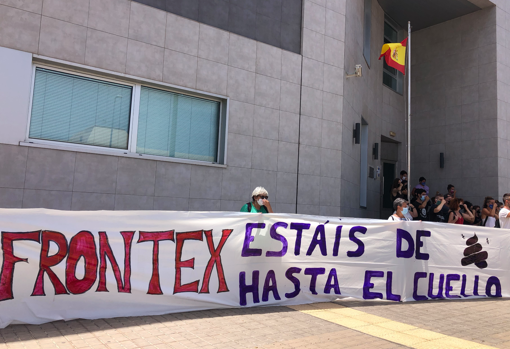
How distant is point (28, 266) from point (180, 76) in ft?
17.1

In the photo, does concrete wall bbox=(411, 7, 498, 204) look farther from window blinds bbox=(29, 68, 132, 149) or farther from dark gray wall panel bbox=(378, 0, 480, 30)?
window blinds bbox=(29, 68, 132, 149)

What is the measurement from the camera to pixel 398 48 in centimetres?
1313

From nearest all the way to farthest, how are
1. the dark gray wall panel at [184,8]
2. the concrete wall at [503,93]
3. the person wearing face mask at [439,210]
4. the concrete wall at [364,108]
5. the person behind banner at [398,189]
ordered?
1. the dark gray wall panel at [184,8]
2. the person wearing face mask at [439,210]
3. the concrete wall at [364,108]
4. the person behind banner at [398,189]
5. the concrete wall at [503,93]

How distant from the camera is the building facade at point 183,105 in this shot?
306 inches

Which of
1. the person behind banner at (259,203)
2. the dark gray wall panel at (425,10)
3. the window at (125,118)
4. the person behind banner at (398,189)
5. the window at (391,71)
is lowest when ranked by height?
the person behind banner at (259,203)

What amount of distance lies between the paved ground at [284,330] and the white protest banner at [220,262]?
25 cm

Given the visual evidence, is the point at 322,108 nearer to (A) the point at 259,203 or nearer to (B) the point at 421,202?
(B) the point at 421,202

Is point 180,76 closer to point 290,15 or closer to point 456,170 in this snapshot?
point 290,15

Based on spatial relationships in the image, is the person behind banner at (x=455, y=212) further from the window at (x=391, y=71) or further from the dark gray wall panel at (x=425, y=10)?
the dark gray wall panel at (x=425, y=10)

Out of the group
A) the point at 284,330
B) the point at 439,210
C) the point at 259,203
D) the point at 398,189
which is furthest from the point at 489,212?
the point at 284,330

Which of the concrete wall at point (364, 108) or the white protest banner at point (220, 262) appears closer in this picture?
the white protest banner at point (220, 262)

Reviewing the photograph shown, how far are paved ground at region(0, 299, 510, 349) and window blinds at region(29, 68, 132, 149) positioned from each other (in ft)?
13.0

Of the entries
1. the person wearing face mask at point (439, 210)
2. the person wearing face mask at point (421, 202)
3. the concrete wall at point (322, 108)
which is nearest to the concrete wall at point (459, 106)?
the person wearing face mask at point (421, 202)

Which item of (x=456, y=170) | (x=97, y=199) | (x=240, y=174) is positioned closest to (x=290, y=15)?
(x=240, y=174)
